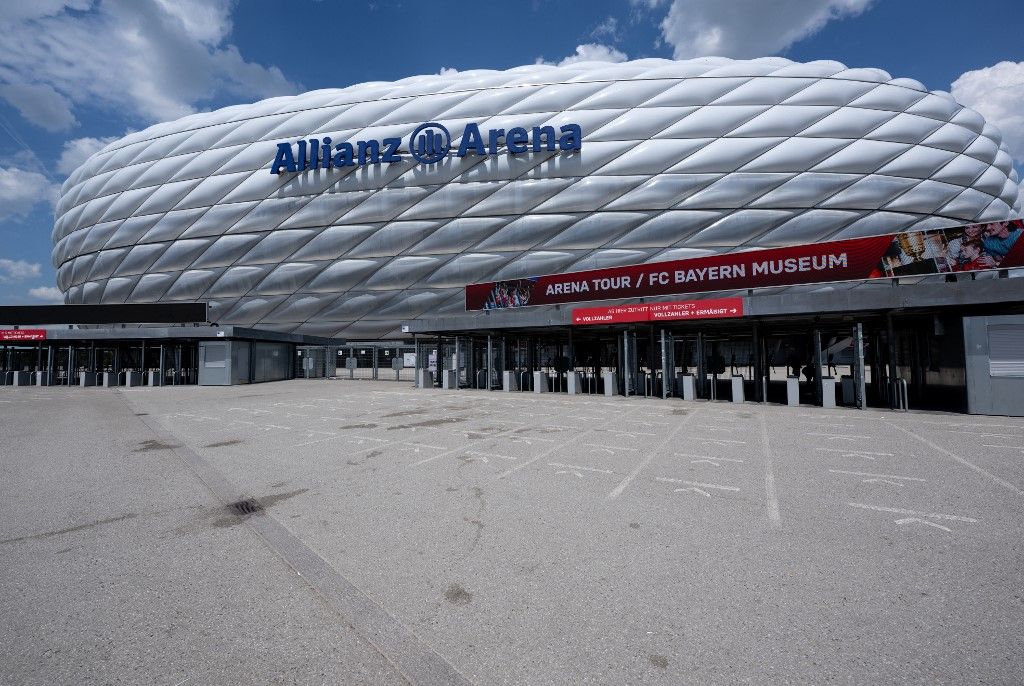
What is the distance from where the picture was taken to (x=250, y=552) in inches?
166

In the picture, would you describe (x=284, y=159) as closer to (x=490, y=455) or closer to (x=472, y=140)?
(x=472, y=140)

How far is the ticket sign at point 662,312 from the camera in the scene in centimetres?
1716

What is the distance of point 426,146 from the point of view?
37.8 meters

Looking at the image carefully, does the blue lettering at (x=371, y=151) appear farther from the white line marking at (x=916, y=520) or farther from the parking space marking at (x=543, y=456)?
the white line marking at (x=916, y=520)

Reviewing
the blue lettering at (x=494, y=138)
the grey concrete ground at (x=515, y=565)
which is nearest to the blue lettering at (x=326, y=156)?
the blue lettering at (x=494, y=138)

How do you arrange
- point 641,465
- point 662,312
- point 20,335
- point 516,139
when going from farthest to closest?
1. point 516,139
2. point 20,335
3. point 662,312
4. point 641,465

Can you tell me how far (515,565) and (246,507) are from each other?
3.56m

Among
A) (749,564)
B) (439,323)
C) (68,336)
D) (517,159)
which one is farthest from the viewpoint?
(517,159)

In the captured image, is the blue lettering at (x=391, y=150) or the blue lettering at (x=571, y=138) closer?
the blue lettering at (x=571, y=138)

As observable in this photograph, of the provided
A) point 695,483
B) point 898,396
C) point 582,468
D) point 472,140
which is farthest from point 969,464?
point 472,140

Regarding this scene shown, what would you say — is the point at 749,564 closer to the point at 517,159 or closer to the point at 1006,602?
the point at 1006,602

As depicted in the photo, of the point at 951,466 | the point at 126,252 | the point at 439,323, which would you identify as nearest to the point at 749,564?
the point at 951,466

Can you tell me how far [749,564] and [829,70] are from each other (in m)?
48.3

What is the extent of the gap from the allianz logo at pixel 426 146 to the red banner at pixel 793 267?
16.5 m
